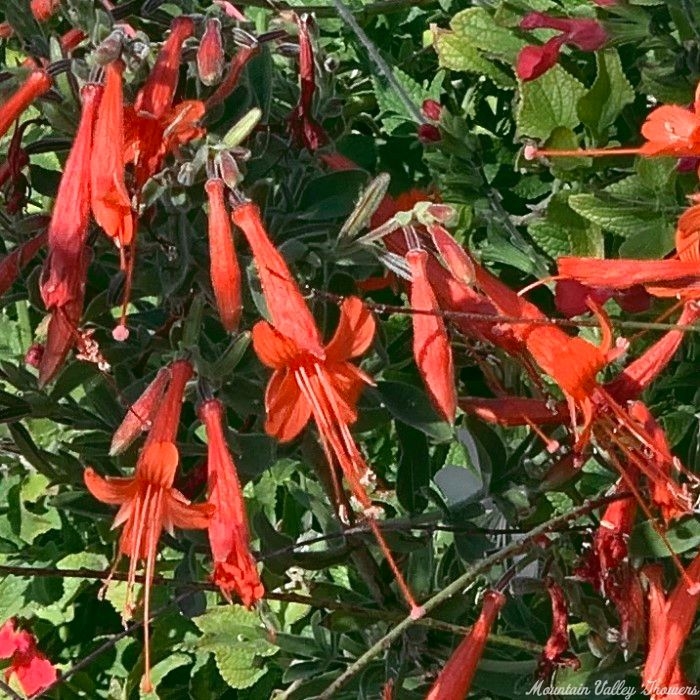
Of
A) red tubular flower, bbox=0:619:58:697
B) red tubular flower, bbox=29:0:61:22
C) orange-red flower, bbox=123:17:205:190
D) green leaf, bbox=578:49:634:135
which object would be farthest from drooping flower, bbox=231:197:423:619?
red tubular flower, bbox=0:619:58:697

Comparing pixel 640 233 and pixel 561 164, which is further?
pixel 561 164

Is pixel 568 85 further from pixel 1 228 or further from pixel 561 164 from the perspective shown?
pixel 1 228

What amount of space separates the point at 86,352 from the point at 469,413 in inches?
24.1

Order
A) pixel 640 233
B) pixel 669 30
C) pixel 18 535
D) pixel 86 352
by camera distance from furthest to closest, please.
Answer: pixel 18 535 < pixel 669 30 < pixel 640 233 < pixel 86 352

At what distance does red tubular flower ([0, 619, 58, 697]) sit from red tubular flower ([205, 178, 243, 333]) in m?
1.26

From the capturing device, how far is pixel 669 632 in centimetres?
172

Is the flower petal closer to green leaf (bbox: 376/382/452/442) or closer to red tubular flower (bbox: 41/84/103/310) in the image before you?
green leaf (bbox: 376/382/452/442)

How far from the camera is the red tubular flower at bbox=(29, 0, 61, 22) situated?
1658 mm

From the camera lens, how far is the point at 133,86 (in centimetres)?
163

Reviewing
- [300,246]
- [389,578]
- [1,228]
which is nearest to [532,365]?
[300,246]

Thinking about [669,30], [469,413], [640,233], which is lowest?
[469,413]

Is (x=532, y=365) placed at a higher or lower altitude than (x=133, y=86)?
lower

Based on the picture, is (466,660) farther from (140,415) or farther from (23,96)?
(23,96)

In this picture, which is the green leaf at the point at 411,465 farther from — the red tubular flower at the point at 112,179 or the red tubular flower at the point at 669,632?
the red tubular flower at the point at 112,179
